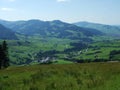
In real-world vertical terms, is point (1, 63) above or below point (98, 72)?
below

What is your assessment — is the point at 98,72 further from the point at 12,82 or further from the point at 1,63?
the point at 1,63

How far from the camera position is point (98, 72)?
27.9 m

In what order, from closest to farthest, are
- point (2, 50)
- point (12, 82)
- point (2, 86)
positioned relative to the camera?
point (2, 86)
point (12, 82)
point (2, 50)

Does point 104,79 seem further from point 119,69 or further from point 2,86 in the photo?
point 2,86

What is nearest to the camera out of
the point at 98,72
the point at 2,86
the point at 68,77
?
the point at 2,86

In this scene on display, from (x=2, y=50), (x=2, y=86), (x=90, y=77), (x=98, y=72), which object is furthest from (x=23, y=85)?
(x=2, y=50)

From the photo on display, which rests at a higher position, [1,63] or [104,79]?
[104,79]

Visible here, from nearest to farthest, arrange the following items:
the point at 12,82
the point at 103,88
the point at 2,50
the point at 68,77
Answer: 1. the point at 103,88
2. the point at 12,82
3. the point at 68,77
4. the point at 2,50

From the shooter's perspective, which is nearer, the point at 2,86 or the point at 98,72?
the point at 2,86

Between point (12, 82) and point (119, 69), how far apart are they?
12.2 m

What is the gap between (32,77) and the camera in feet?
84.4

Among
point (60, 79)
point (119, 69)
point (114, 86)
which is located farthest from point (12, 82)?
point (119, 69)

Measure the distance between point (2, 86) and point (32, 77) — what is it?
439 cm

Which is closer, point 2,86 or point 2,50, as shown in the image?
point 2,86
